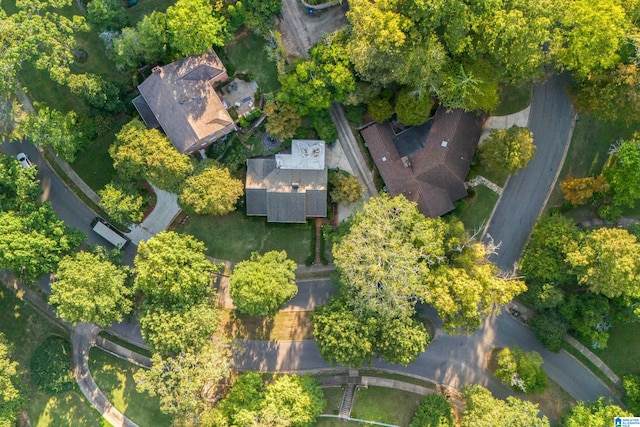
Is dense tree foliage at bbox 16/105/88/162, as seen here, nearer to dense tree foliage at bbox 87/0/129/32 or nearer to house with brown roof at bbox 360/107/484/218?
dense tree foliage at bbox 87/0/129/32

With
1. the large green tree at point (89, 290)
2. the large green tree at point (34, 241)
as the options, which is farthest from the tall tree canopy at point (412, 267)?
the large green tree at point (34, 241)

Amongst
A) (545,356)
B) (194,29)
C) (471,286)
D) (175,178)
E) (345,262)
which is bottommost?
(545,356)

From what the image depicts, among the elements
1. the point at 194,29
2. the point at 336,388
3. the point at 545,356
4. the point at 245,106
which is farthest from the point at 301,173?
the point at 545,356

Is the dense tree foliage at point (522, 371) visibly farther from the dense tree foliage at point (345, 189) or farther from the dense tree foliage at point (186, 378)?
the dense tree foliage at point (186, 378)

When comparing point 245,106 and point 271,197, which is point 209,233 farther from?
point 245,106

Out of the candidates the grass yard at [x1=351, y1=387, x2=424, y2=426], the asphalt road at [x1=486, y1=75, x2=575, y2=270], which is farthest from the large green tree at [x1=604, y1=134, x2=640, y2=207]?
the grass yard at [x1=351, y1=387, x2=424, y2=426]
